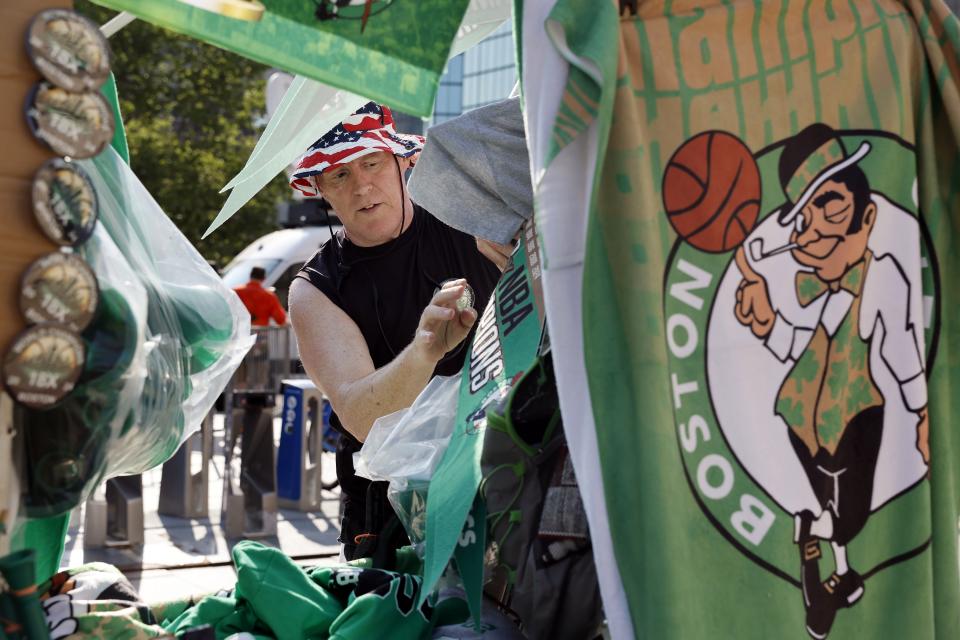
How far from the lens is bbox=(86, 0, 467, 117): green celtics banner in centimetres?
146

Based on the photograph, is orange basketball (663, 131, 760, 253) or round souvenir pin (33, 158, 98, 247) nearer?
round souvenir pin (33, 158, 98, 247)

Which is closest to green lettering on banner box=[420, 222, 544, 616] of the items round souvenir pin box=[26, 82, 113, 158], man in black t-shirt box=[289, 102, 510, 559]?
round souvenir pin box=[26, 82, 113, 158]

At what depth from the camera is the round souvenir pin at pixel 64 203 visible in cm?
134

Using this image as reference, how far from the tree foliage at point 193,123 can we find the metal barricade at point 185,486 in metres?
14.7

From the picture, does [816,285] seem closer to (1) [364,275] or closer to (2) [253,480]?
(1) [364,275]

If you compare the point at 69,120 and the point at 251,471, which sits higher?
the point at 69,120

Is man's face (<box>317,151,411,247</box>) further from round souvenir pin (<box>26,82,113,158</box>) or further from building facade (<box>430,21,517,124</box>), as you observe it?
building facade (<box>430,21,517,124</box>)

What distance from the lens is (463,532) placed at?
173 centimetres

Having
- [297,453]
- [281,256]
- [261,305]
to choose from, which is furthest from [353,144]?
[281,256]

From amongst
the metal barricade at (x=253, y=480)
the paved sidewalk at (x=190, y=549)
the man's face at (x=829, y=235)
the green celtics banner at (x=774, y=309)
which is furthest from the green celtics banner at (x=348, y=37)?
the metal barricade at (x=253, y=480)

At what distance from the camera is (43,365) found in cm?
134

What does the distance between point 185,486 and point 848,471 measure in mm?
6747

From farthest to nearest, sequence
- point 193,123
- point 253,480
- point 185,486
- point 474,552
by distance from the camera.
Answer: point 193,123 → point 185,486 → point 253,480 → point 474,552

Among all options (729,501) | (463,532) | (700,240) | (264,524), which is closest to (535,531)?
(463,532)
